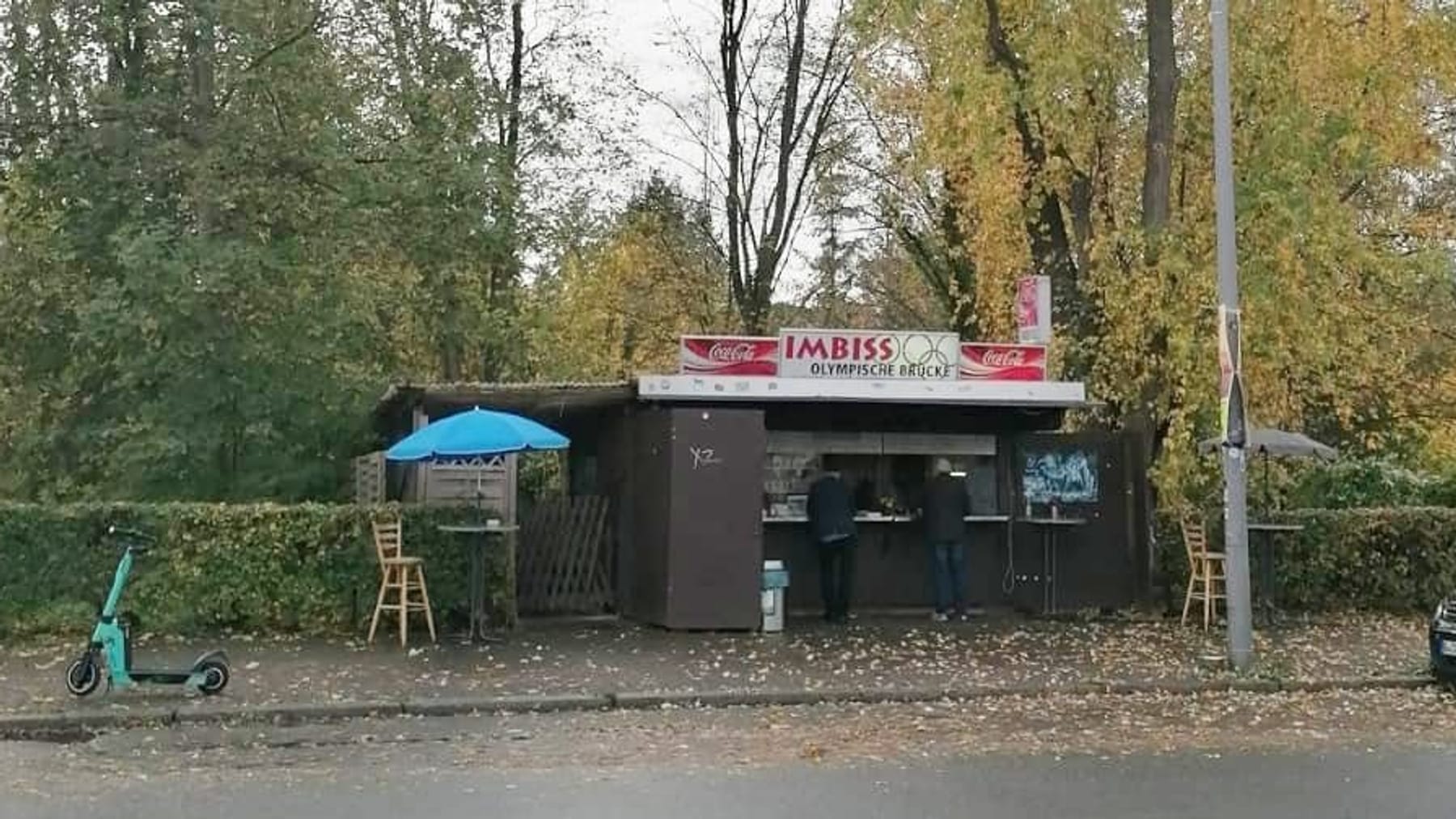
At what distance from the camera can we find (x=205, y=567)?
53.6 feet

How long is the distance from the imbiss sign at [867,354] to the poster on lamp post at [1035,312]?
3.44 ft

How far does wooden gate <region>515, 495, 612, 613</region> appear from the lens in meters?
18.3

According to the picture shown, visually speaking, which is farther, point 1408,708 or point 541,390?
point 541,390

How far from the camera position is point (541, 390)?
1770 centimetres

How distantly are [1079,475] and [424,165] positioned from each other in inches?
394

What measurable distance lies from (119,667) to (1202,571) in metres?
11.4

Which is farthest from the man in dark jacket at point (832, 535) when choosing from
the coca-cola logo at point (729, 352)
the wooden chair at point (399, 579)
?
the wooden chair at point (399, 579)

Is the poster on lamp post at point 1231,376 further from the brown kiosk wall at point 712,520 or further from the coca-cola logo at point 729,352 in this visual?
the coca-cola logo at point 729,352

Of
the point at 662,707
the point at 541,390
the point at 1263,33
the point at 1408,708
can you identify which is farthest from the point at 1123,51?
the point at 662,707

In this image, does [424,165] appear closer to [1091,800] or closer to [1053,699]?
[1053,699]

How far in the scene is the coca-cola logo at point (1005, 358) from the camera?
58.7 ft

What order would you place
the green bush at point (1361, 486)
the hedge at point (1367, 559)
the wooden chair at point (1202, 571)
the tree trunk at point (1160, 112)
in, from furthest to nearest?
the green bush at point (1361, 486) < the hedge at point (1367, 559) < the tree trunk at point (1160, 112) < the wooden chair at point (1202, 571)

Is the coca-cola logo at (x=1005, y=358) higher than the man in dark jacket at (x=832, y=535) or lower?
higher

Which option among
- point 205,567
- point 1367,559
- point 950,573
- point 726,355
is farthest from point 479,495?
point 1367,559
